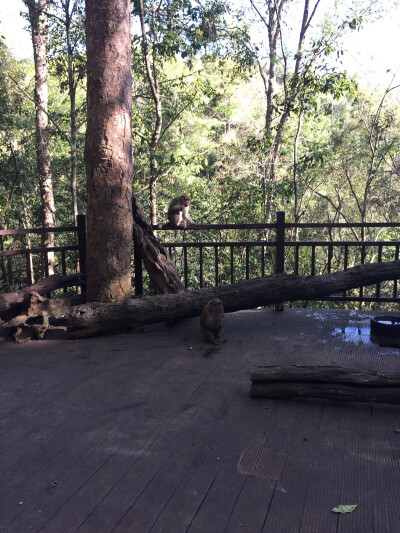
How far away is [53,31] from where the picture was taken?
9.80 meters

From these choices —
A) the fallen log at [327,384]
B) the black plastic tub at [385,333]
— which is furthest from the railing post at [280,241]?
the fallen log at [327,384]

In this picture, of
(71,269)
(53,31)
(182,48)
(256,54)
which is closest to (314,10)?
(256,54)

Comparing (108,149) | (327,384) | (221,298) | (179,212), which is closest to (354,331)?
(221,298)

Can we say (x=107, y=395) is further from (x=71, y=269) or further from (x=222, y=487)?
(x=71, y=269)

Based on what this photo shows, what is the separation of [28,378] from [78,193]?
973 cm

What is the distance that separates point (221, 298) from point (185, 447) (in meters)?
2.22

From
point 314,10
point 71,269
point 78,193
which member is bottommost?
point 71,269

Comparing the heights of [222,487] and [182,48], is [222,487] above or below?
below

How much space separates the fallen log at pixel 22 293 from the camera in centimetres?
427

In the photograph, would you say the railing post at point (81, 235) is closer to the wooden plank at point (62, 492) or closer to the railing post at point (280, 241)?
the railing post at point (280, 241)

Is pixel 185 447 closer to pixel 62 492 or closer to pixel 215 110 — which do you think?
pixel 62 492

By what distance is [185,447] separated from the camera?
230cm

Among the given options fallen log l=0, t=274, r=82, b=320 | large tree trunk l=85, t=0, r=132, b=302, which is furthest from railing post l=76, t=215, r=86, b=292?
large tree trunk l=85, t=0, r=132, b=302

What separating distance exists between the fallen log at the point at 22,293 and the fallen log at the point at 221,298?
570 mm
